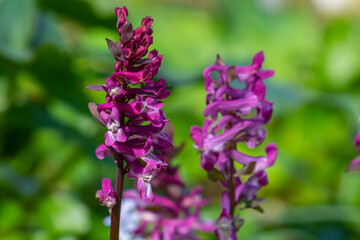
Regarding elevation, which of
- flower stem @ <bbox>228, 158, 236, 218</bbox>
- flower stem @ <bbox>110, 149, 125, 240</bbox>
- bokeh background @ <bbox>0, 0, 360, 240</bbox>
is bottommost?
flower stem @ <bbox>110, 149, 125, 240</bbox>

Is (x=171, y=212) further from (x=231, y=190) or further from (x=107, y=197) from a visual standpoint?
(x=107, y=197)

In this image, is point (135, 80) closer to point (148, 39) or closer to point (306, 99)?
point (148, 39)

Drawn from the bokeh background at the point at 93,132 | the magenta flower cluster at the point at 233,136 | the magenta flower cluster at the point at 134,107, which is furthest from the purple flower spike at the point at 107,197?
the bokeh background at the point at 93,132

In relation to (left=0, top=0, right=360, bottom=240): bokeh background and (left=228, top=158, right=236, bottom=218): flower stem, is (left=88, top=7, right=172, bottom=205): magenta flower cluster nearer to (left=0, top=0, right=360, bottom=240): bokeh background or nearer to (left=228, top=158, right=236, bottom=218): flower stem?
(left=228, top=158, right=236, bottom=218): flower stem

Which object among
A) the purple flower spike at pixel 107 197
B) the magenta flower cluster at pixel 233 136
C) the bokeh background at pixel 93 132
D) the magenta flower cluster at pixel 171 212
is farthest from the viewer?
the bokeh background at pixel 93 132

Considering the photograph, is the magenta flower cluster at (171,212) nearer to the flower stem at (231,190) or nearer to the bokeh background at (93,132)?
the flower stem at (231,190)

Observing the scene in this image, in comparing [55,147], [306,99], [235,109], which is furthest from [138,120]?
[55,147]

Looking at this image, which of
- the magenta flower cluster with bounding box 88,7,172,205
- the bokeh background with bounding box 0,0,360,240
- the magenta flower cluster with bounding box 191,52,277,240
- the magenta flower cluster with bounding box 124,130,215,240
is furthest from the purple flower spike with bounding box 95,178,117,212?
the bokeh background with bounding box 0,0,360,240
